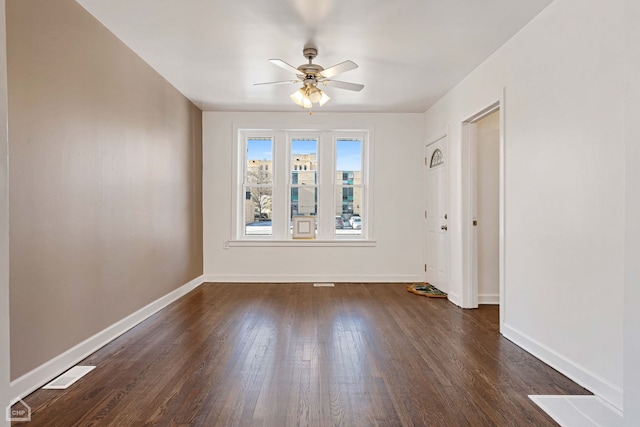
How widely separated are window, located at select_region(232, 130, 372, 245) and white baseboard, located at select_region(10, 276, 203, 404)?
2.23 metres

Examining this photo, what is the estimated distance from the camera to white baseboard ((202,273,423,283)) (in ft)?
19.1

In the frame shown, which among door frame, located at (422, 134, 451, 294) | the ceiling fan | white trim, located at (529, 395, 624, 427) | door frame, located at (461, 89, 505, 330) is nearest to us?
white trim, located at (529, 395, 624, 427)

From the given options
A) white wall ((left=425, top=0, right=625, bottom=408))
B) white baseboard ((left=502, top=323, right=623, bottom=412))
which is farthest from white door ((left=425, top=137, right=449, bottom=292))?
white baseboard ((left=502, top=323, right=623, bottom=412))

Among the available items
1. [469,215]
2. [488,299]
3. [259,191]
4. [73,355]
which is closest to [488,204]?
[469,215]

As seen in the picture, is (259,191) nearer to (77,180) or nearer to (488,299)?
(77,180)

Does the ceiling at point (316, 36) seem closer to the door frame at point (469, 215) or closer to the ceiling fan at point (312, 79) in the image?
the ceiling fan at point (312, 79)

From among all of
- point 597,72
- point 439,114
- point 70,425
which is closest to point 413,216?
point 439,114

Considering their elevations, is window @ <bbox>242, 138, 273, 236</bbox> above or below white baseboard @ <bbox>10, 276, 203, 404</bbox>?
above

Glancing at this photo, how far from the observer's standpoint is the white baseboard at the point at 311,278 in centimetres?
582

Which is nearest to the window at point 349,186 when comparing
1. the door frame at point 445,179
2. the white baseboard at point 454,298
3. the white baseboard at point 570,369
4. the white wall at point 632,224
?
the door frame at point 445,179

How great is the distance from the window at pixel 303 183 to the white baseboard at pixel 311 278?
1.97 ft

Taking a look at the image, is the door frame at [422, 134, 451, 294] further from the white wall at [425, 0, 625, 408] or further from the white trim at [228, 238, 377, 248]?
the white wall at [425, 0, 625, 408]

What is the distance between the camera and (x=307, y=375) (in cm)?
247

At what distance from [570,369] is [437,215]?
9.75 feet
